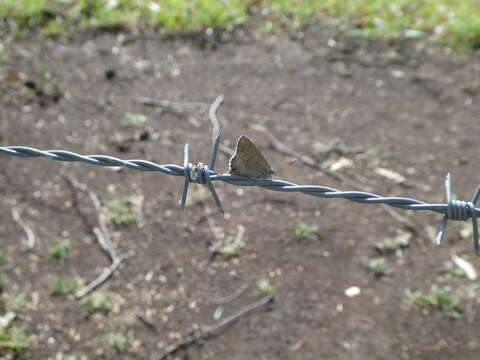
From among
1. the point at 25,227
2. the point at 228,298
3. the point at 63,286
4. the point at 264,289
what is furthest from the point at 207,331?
the point at 25,227

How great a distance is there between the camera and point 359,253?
360 cm

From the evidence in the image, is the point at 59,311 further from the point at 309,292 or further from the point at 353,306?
the point at 353,306

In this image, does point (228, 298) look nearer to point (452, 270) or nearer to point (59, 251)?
point (59, 251)

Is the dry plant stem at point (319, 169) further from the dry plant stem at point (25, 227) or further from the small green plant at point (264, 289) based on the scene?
the dry plant stem at point (25, 227)

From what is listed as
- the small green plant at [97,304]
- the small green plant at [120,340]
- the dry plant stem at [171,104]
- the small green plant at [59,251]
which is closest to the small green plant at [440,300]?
the small green plant at [120,340]

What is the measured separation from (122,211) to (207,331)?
3.49 feet

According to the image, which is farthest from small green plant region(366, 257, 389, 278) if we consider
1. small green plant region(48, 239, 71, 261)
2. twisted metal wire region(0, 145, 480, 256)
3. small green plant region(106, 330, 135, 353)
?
twisted metal wire region(0, 145, 480, 256)

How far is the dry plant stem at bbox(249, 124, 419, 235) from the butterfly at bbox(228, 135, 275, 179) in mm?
2255

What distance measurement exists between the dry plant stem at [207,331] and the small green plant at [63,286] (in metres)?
0.64

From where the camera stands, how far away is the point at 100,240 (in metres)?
3.72

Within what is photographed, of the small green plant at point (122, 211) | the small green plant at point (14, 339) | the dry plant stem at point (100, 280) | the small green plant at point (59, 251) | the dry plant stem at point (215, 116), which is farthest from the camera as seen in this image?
the dry plant stem at point (215, 116)

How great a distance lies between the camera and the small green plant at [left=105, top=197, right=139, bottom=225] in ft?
12.7

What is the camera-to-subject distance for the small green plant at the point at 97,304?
3.29 meters

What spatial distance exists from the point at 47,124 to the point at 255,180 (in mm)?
3415
